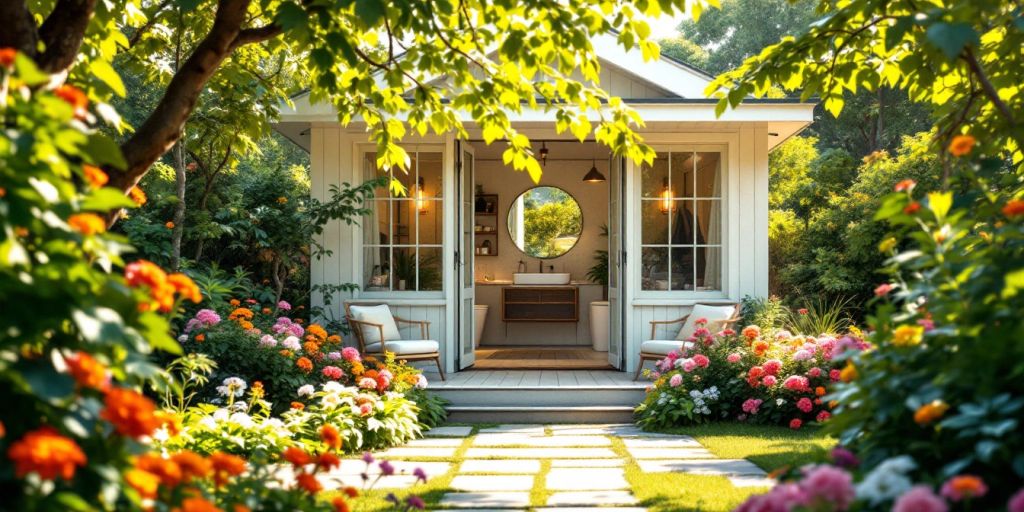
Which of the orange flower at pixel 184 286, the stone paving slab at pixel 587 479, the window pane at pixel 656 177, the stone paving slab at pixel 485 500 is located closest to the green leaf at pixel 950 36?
the orange flower at pixel 184 286

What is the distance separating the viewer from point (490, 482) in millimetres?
4125

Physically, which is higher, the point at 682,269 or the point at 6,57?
the point at 6,57

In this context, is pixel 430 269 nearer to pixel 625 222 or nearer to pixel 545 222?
pixel 625 222

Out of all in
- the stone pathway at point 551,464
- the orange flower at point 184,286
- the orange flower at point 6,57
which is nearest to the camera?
the orange flower at point 6,57

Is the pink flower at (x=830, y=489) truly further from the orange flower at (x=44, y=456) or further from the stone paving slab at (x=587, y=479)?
the stone paving slab at (x=587, y=479)

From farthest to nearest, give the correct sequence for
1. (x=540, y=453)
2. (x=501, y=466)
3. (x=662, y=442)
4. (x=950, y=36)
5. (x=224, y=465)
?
1. (x=662, y=442)
2. (x=540, y=453)
3. (x=501, y=466)
4. (x=950, y=36)
5. (x=224, y=465)

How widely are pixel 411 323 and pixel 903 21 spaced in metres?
5.43

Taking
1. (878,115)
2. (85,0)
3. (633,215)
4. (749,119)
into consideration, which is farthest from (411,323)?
(878,115)

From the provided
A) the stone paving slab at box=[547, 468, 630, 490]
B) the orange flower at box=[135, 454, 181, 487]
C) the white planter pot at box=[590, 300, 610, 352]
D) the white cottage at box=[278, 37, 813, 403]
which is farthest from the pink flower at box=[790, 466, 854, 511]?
the white planter pot at box=[590, 300, 610, 352]

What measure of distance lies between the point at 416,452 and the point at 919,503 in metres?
3.90

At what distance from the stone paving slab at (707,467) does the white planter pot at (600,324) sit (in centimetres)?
514

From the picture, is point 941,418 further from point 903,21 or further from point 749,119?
point 749,119

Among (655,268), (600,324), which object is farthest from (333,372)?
(600,324)

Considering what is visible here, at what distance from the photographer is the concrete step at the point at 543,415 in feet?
21.0
